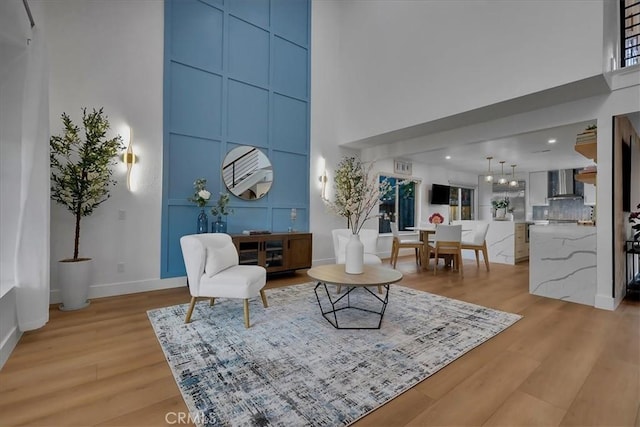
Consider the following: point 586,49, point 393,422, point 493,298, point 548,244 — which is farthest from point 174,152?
point 548,244

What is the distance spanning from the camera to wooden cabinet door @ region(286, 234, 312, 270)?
493cm

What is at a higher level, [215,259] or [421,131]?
[421,131]

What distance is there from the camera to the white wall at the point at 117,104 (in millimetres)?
3475

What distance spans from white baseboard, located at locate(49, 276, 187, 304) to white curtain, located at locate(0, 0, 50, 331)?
969mm

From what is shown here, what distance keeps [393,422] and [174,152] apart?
14.1 feet

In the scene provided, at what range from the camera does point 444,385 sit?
6.12ft

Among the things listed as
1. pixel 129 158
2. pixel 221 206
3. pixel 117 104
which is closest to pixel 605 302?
pixel 221 206

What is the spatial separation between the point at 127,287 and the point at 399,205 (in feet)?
21.0

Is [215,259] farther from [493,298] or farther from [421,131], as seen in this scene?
[421,131]

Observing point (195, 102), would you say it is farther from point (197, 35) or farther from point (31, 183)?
point (31, 183)

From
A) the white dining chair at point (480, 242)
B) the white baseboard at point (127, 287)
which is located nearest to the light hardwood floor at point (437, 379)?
the white baseboard at point (127, 287)

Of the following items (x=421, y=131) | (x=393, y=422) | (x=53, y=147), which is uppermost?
(x=421, y=131)

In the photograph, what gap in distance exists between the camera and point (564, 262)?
379cm

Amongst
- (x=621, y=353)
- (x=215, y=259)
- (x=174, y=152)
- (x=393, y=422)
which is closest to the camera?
(x=393, y=422)
